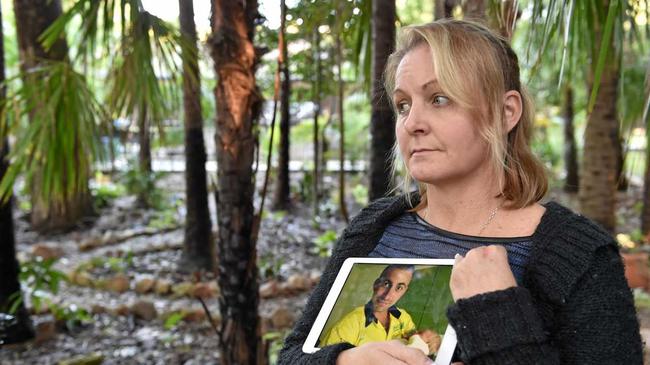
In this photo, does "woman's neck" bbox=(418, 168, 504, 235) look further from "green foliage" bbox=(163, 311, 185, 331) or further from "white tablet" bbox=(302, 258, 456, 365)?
"green foliage" bbox=(163, 311, 185, 331)

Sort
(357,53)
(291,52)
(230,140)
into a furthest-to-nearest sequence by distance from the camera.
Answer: (291,52) → (357,53) → (230,140)

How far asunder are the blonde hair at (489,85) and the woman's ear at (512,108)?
0.04 feet

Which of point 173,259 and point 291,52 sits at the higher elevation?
point 291,52

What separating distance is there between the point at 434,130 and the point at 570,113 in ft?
36.9

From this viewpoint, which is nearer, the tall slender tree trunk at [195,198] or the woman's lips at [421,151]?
the woman's lips at [421,151]

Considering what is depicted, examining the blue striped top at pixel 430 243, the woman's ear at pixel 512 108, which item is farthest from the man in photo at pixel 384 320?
the woman's ear at pixel 512 108

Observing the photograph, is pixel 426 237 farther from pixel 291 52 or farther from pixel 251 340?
pixel 291 52

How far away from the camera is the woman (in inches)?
42.9

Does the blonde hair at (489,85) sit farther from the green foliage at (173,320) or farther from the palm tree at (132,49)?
the green foliage at (173,320)

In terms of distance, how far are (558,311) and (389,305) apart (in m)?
0.29

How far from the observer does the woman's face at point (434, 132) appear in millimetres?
1247

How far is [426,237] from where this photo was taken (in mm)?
1367

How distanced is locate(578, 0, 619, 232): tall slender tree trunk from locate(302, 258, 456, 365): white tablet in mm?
6278

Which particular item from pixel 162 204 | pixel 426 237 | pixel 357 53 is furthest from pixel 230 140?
pixel 162 204
